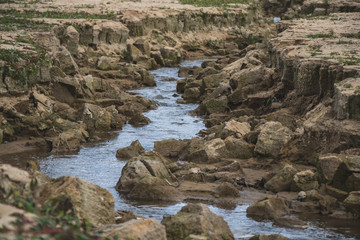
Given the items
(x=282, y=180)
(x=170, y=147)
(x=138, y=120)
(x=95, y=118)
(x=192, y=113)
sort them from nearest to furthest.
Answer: (x=282, y=180) < (x=170, y=147) < (x=95, y=118) < (x=138, y=120) < (x=192, y=113)

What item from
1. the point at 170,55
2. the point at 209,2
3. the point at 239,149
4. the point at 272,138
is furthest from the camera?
the point at 209,2

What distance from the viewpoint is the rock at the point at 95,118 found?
22.1 metres

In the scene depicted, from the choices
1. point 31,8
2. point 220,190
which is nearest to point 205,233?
point 220,190

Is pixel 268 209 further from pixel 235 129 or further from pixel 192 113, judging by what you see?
pixel 192 113

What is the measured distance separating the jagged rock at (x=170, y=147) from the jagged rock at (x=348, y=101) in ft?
14.3

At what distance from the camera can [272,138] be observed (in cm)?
1830

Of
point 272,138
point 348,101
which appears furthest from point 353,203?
point 272,138

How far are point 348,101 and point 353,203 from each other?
3.80 meters

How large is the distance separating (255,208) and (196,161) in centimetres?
409

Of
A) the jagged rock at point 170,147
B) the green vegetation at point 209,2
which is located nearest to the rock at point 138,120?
the jagged rock at point 170,147

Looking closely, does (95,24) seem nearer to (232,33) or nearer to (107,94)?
(107,94)

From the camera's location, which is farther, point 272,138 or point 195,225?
point 272,138

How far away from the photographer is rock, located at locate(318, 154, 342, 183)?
14859 millimetres

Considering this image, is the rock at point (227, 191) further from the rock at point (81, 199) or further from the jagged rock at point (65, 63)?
the jagged rock at point (65, 63)
